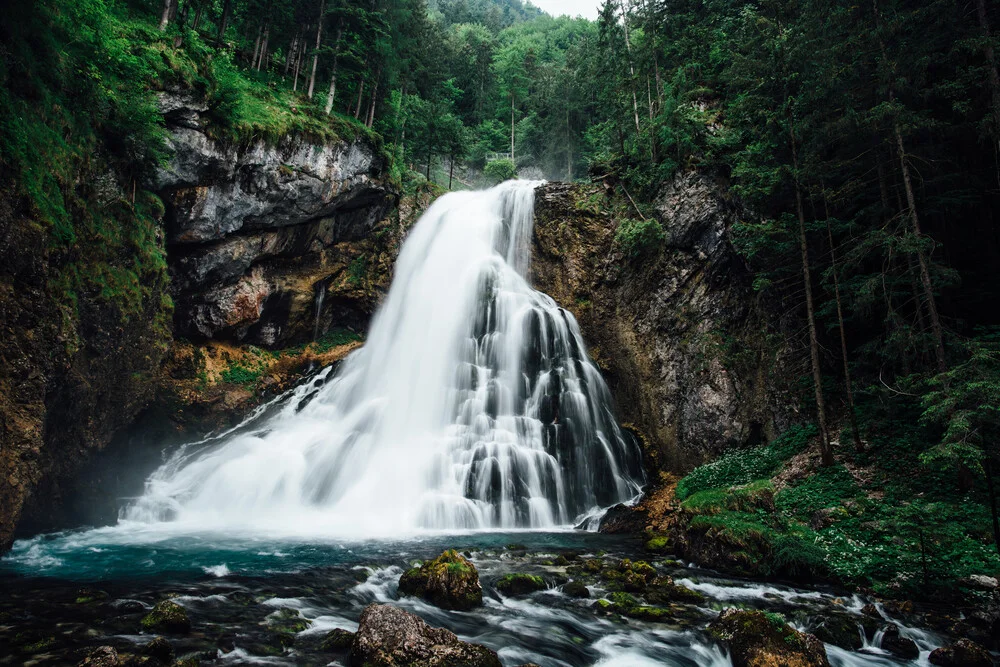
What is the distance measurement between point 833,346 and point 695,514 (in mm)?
7711

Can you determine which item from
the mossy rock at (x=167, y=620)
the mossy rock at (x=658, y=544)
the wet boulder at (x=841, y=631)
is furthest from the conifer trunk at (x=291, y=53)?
the wet boulder at (x=841, y=631)

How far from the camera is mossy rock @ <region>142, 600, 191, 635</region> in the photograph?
5862 millimetres

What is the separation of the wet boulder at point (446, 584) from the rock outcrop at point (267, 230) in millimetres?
14482

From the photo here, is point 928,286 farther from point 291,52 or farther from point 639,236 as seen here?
point 291,52

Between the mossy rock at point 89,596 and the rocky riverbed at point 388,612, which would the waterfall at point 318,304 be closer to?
the rocky riverbed at point 388,612

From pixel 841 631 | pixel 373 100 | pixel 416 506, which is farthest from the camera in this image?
pixel 373 100

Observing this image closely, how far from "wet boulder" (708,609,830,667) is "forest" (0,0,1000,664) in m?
3.32

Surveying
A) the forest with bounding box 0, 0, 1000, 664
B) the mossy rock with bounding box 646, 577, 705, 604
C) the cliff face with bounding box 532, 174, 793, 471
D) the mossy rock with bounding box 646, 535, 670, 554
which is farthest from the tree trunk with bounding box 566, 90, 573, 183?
the mossy rock with bounding box 646, 577, 705, 604

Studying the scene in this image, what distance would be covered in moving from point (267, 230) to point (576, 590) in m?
18.4

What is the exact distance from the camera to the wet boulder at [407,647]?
526 centimetres

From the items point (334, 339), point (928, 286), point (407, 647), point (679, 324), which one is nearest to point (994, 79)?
point (928, 286)

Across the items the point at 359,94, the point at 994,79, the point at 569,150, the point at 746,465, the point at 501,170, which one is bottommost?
the point at 746,465

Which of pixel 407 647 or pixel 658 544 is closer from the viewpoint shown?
pixel 407 647

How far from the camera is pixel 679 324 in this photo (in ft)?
59.4
